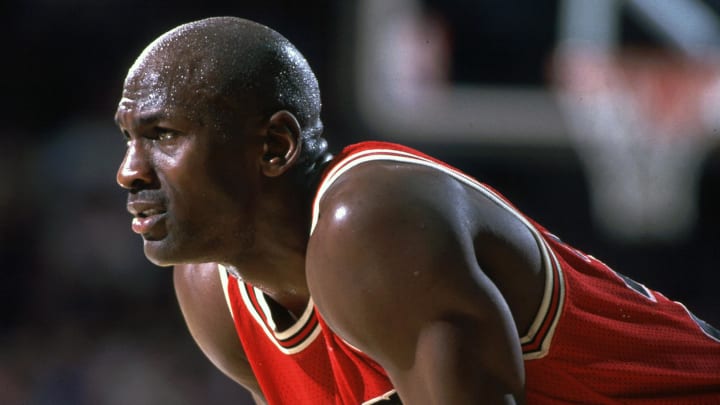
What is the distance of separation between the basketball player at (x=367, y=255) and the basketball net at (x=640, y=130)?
13.2ft

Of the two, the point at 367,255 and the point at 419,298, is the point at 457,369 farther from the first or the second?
the point at 367,255

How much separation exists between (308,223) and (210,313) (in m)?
0.53

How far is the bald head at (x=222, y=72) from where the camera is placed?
2.17m

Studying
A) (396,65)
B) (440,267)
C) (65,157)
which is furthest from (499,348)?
(65,157)

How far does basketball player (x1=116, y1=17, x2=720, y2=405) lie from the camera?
186 cm

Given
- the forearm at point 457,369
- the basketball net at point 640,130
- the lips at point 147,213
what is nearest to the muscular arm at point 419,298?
the forearm at point 457,369

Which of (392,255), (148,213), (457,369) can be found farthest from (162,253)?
(457,369)

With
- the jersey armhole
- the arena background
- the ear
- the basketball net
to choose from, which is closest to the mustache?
the ear

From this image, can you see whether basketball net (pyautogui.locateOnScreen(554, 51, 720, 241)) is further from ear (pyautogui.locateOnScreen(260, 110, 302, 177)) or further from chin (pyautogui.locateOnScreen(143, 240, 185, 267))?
chin (pyautogui.locateOnScreen(143, 240, 185, 267))

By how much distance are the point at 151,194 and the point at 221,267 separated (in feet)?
1.50

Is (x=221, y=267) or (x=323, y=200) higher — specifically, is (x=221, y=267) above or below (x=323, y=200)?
below

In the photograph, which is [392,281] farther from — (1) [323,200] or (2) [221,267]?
(2) [221,267]

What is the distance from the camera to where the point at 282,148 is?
2236 mm

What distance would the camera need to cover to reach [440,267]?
72.8 inches
